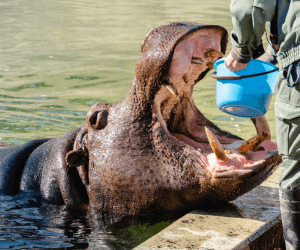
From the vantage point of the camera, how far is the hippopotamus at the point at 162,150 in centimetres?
329

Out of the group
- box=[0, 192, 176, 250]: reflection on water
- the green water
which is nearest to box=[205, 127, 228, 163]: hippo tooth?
box=[0, 192, 176, 250]: reflection on water

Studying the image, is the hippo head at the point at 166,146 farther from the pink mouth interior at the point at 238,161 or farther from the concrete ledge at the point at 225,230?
the concrete ledge at the point at 225,230

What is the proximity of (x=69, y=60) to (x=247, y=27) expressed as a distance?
902 cm

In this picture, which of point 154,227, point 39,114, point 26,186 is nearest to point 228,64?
point 154,227

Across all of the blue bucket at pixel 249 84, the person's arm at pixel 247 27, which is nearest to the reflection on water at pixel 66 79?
the blue bucket at pixel 249 84

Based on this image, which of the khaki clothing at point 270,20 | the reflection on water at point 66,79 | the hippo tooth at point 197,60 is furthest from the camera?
the reflection on water at point 66,79

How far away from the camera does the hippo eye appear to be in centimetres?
371

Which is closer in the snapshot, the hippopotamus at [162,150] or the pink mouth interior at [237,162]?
the pink mouth interior at [237,162]

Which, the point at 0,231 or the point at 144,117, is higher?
the point at 144,117

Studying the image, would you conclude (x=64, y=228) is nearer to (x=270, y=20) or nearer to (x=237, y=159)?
(x=237, y=159)

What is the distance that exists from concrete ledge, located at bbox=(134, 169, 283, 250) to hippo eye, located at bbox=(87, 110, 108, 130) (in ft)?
3.15

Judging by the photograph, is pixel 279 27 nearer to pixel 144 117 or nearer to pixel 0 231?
pixel 144 117

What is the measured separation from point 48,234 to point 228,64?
6.12ft

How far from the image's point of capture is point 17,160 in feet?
14.3
